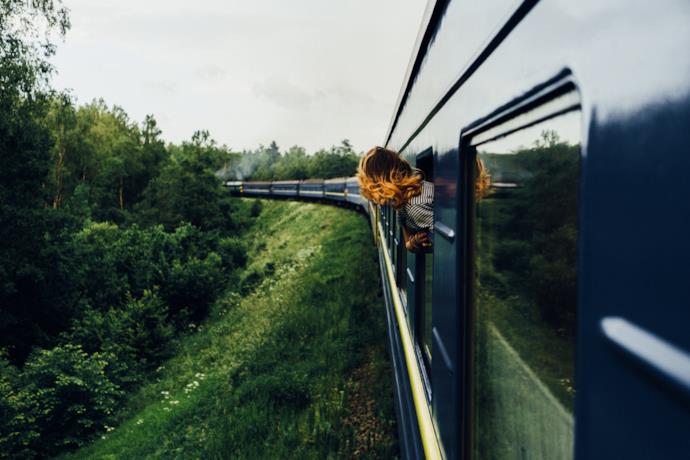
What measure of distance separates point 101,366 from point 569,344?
14.5m

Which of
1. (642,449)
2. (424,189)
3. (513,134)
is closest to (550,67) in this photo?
(513,134)

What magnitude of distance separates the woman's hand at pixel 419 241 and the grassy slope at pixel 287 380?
2.79m

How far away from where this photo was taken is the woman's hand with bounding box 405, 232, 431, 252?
2605 mm

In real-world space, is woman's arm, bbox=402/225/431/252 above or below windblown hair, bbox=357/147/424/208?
below

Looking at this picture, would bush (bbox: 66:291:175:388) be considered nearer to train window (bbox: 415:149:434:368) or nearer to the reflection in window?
train window (bbox: 415:149:434:368)

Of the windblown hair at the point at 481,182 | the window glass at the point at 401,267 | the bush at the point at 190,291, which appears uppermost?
the windblown hair at the point at 481,182

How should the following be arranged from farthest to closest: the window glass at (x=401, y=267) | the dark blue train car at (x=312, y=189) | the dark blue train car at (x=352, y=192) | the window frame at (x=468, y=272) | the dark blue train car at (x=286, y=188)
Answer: the dark blue train car at (x=286, y=188) < the dark blue train car at (x=312, y=189) < the dark blue train car at (x=352, y=192) < the window glass at (x=401, y=267) < the window frame at (x=468, y=272)

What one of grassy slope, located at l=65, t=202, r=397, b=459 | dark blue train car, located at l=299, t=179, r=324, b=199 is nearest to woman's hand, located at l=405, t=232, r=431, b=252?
grassy slope, located at l=65, t=202, r=397, b=459

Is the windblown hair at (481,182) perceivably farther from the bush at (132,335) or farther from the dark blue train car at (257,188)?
the dark blue train car at (257,188)

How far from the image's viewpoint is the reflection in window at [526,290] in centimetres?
92

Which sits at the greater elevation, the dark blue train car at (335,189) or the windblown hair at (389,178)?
the windblown hair at (389,178)

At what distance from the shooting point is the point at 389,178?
2621mm

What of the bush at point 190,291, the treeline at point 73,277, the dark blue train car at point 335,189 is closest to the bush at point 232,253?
the treeline at point 73,277

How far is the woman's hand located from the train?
647 millimetres
